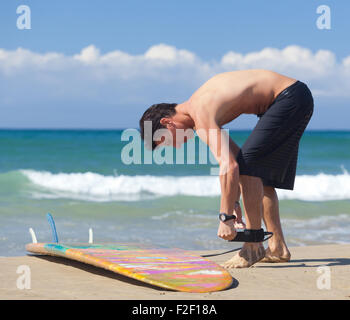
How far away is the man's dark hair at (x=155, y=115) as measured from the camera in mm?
3510

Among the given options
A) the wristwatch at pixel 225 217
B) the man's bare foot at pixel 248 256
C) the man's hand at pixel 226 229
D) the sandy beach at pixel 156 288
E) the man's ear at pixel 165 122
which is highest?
the man's ear at pixel 165 122

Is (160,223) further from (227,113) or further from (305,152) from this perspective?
(305,152)

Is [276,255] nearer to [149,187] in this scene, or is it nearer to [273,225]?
[273,225]

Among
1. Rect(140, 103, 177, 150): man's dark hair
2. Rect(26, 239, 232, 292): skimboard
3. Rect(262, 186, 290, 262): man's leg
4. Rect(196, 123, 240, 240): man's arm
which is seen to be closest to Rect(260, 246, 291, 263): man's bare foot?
Rect(262, 186, 290, 262): man's leg

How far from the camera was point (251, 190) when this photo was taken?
357 centimetres

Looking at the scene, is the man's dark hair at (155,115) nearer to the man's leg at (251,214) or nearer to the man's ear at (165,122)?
the man's ear at (165,122)

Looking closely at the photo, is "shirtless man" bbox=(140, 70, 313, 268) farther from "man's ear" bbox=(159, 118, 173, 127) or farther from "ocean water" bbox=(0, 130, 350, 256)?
"ocean water" bbox=(0, 130, 350, 256)

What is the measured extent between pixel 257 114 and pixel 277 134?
24 centimetres

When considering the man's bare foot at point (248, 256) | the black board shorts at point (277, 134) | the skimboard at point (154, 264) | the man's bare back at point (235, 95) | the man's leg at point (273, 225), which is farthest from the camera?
the man's leg at point (273, 225)

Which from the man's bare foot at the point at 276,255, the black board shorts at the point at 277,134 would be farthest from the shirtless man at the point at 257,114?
the man's bare foot at the point at 276,255

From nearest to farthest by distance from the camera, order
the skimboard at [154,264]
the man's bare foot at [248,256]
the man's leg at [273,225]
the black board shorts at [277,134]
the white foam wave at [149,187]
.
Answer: the skimboard at [154,264] → the black board shorts at [277,134] → the man's bare foot at [248,256] → the man's leg at [273,225] → the white foam wave at [149,187]

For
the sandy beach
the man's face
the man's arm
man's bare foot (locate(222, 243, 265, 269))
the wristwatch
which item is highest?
the man's face

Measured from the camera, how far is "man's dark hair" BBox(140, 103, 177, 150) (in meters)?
3.51

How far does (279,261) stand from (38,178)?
483 inches
